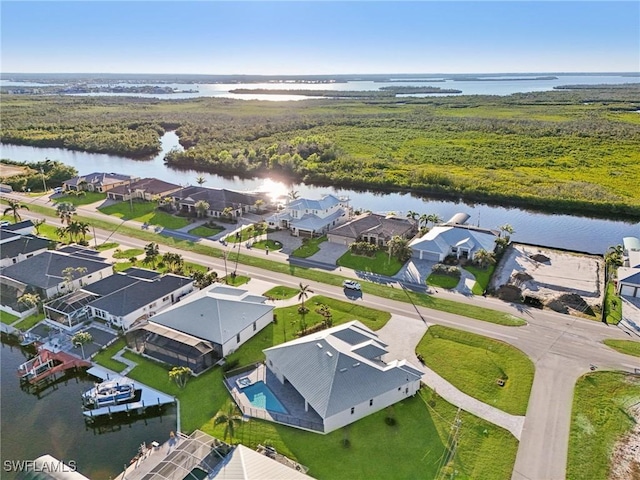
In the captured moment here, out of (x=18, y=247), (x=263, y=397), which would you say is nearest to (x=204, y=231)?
(x=18, y=247)

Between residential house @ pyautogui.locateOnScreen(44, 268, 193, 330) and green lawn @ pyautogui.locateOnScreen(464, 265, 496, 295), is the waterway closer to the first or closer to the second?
green lawn @ pyautogui.locateOnScreen(464, 265, 496, 295)

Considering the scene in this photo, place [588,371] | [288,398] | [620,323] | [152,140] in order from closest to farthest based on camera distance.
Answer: [288,398]
[588,371]
[620,323]
[152,140]

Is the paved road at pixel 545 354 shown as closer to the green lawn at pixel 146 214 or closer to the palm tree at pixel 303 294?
the palm tree at pixel 303 294

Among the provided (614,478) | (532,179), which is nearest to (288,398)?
(614,478)

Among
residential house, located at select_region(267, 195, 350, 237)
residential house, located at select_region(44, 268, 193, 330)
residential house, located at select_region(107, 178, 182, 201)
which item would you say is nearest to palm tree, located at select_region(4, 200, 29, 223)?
residential house, located at select_region(107, 178, 182, 201)

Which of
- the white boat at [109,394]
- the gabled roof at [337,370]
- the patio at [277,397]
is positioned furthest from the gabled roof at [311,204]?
the white boat at [109,394]

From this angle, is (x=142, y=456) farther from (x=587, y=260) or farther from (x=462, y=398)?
(x=587, y=260)
